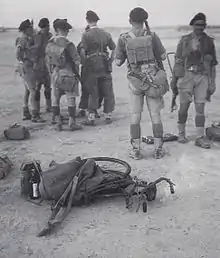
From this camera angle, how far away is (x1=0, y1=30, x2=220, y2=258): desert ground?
3.76 meters

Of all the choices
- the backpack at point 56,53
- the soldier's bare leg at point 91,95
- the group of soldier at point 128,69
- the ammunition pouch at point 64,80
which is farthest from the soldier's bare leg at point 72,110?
the backpack at point 56,53

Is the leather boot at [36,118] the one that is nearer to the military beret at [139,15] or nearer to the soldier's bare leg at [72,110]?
the soldier's bare leg at [72,110]

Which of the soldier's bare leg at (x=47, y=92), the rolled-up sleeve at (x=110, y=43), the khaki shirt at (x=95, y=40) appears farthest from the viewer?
the soldier's bare leg at (x=47, y=92)

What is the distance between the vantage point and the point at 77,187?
4402 millimetres

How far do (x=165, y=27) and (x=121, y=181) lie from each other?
7.31 meters

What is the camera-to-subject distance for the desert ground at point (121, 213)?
148 inches

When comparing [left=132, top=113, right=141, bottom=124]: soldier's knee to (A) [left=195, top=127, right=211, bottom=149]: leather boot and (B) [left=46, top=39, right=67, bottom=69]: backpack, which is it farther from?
(B) [left=46, top=39, right=67, bottom=69]: backpack

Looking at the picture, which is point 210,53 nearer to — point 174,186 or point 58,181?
point 174,186

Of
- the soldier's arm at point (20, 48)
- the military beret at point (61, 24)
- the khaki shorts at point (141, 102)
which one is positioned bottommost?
the khaki shorts at point (141, 102)

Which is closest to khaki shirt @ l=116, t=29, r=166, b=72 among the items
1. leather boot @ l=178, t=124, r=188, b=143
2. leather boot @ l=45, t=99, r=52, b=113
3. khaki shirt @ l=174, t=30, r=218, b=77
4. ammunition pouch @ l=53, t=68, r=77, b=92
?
khaki shirt @ l=174, t=30, r=218, b=77

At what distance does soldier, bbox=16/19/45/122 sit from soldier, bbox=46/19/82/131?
1.83 ft

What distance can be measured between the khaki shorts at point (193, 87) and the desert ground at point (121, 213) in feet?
1.80

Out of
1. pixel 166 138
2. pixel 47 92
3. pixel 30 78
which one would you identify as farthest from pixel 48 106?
pixel 166 138

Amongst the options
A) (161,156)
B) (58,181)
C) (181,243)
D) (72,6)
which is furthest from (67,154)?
(72,6)
